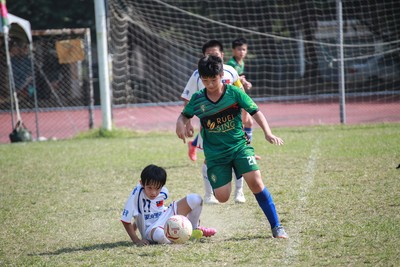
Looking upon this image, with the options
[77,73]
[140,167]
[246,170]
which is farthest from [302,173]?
[77,73]

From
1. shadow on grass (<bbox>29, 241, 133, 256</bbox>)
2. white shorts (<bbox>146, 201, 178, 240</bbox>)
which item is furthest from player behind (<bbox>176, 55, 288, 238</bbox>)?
shadow on grass (<bbox>29, 241, 133, 256</bbox>)

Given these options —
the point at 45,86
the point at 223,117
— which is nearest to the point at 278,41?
the point at 45,86

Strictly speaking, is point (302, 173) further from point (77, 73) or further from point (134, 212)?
point (77, 73)

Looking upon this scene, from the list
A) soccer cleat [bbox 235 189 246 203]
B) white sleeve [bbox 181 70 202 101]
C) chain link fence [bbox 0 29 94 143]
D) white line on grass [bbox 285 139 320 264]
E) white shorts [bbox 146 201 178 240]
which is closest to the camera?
white line on grass [bbox 285 139 320 264]

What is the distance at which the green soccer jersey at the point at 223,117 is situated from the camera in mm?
5609

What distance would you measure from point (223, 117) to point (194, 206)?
806mm

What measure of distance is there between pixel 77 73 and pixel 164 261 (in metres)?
16.8

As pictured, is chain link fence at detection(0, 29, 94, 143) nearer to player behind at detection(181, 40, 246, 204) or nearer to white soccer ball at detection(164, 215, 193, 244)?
player behind at detection(181, 40, 246, 204)

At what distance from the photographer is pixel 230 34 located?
783 inches

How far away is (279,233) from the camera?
216 inches

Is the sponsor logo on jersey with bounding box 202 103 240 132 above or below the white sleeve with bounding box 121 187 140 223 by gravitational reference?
above

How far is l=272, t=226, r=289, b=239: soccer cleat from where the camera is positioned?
5.47 metres

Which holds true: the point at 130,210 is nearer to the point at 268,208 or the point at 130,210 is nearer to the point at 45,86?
the point at 268,208

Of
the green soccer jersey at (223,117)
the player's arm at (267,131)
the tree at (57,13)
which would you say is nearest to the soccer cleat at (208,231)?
the green soccer jersey at (223,117)
